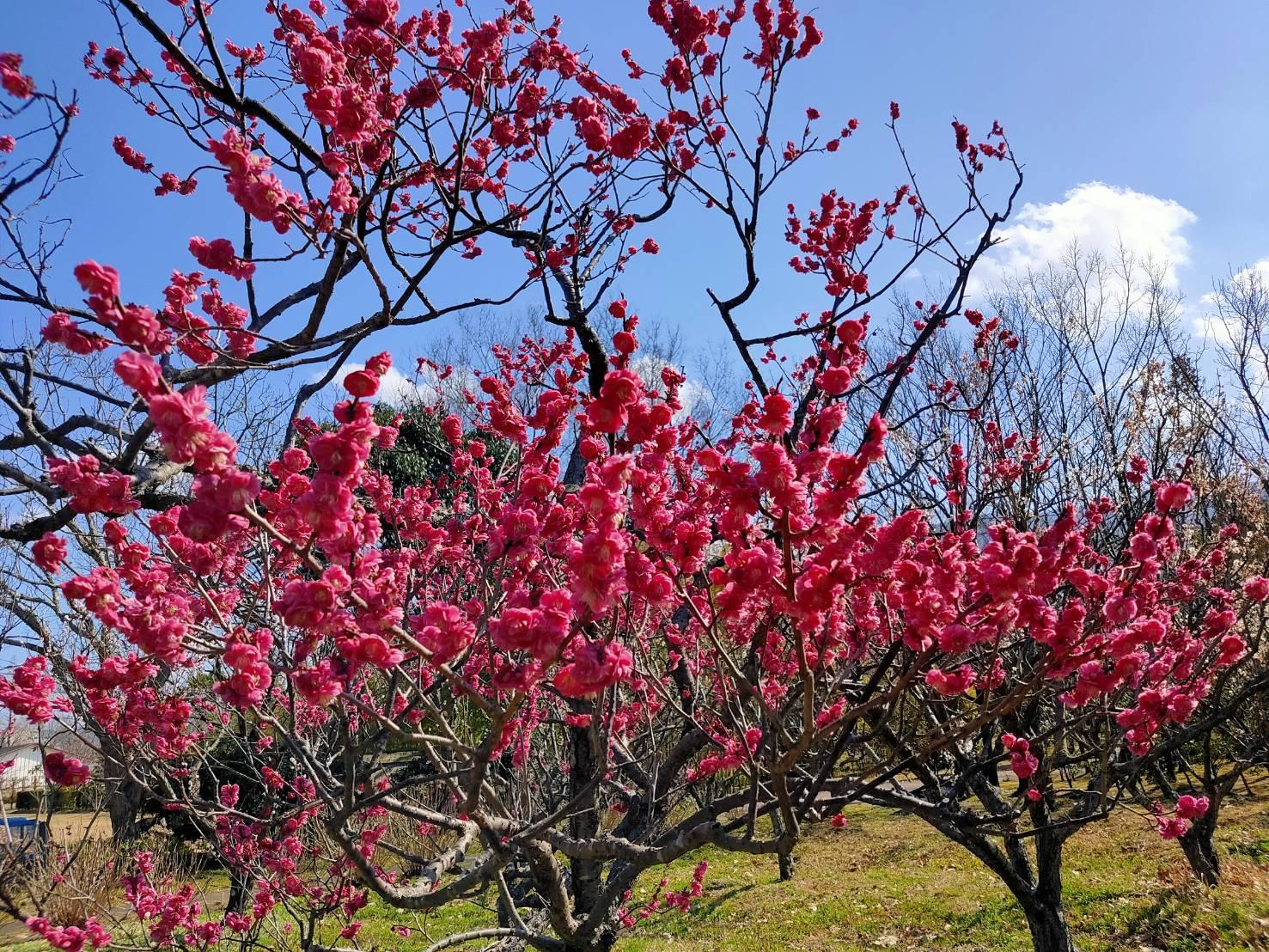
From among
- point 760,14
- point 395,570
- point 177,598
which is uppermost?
point 760,14

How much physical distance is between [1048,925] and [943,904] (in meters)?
3.98

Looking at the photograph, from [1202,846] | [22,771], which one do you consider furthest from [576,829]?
[22,771]

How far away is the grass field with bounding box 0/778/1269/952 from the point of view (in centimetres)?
677

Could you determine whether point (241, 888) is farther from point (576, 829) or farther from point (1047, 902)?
point (1047, 902)

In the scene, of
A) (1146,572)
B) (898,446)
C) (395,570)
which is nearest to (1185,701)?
(1146,572)

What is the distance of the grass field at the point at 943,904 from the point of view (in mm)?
6770

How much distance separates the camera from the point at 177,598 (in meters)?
2.26

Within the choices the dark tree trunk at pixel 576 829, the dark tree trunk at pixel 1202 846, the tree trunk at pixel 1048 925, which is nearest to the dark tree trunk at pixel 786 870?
the dark tree trunk at pixel 1202 846

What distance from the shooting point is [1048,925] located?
211 inches

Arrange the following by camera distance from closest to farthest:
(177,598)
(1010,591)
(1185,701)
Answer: (1010,591) → (177,598) → (1185,701)

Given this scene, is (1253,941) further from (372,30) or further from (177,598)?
(372,30)

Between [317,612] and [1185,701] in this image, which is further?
[1185,701]

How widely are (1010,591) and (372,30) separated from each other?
3.39 meters

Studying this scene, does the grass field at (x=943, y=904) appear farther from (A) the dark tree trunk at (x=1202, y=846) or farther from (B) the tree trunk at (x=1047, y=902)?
(B) the tree trunk at (x=1047, y=902)
